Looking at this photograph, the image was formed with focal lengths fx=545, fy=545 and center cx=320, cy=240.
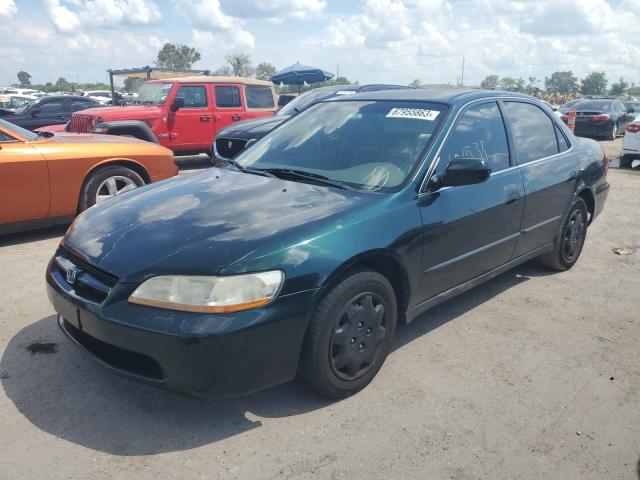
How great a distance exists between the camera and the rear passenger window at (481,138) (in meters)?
3.54

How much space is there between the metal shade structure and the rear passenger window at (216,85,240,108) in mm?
12877

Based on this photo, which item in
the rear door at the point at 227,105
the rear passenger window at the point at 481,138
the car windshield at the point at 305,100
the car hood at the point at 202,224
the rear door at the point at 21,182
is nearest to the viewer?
the car hood at the point at 202,224

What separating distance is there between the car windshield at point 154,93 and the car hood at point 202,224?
775cm

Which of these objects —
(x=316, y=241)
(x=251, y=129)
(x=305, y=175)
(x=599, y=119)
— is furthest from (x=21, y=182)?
(x=599, y=119)

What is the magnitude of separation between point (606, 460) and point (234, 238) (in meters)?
2.04

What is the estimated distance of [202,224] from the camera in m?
2.83

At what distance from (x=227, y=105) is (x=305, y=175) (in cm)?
843

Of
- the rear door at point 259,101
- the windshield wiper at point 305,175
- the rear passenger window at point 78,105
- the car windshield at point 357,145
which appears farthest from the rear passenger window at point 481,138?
the rear passenger window at point 78,105

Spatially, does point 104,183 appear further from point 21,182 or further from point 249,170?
point 249,170

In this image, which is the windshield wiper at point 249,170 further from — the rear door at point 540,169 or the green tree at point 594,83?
the green tree at point 594,83

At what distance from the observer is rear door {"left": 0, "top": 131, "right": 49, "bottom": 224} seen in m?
5.23

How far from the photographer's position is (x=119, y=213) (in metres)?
3.18

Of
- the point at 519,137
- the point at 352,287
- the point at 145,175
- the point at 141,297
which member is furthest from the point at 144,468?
the point at 145,175

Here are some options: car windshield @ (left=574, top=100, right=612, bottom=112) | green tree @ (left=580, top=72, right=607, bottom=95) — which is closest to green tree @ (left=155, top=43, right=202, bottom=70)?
green tree @ (left=580, top=72, right=607, bottom=95)
